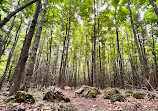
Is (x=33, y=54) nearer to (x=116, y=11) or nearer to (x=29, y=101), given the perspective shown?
(x=29, y=101)

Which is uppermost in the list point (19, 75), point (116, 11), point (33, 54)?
point (116, 11)

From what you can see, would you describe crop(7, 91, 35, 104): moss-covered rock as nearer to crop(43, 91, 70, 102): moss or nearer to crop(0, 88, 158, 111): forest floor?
crop(0, 88, 158, 111): forest floor

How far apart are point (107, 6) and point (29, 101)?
14170 millimetres

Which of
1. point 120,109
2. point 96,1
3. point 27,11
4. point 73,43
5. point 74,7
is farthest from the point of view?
point 73,43

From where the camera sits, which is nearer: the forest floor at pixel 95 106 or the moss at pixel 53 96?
the forest floor at pixel 95 106

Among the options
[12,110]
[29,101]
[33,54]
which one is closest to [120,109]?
[29,101]

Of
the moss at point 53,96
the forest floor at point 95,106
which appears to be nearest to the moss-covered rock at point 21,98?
the forest floor at point 95,106

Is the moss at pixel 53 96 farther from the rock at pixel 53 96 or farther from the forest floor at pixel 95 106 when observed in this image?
the forest floor at pixel 95 106

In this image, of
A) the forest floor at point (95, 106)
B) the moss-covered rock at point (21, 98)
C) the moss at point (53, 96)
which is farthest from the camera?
the moss at point (53, 96)

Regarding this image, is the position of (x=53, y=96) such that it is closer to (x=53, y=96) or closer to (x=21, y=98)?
(x=53, y=96)

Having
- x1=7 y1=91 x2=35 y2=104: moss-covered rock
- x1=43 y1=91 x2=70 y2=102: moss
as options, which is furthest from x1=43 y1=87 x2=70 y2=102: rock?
x1=7 y1=91 x2=35 y2=104: moss-covered rock

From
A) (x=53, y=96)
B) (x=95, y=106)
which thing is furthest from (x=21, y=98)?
(x=95, y=106)

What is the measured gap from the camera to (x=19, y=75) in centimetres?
393

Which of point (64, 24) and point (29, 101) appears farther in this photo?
point (64, 24)
